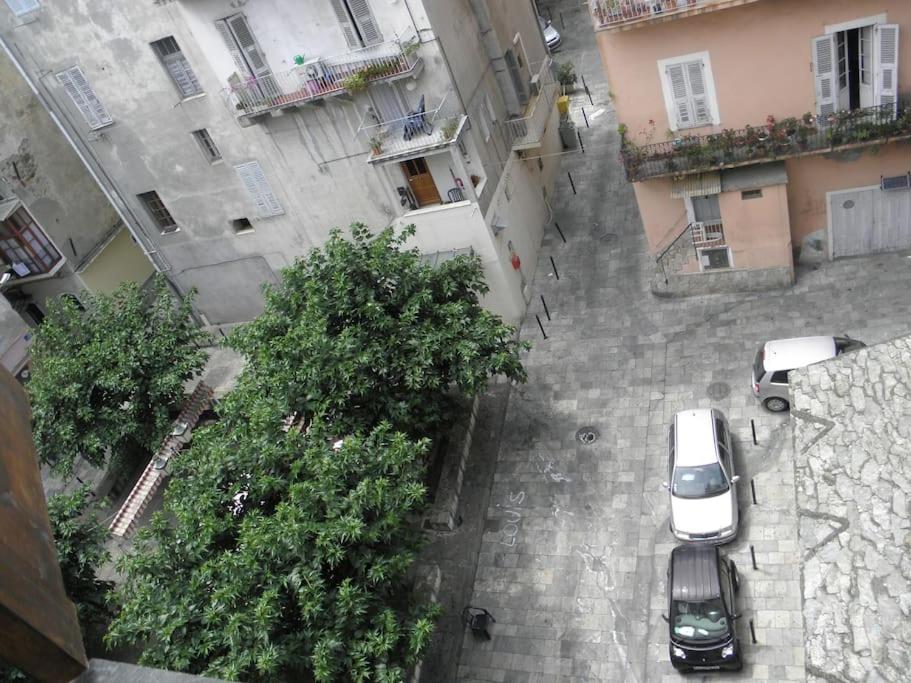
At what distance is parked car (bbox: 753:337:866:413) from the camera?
65.8 feet

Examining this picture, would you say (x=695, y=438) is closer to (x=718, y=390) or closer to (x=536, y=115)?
(x=718, y=390)

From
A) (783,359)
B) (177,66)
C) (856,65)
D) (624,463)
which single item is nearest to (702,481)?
(624,463)

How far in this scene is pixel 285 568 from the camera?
15.1 meters

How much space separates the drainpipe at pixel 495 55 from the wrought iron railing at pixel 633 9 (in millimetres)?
6797

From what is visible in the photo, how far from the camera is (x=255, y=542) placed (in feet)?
48.5

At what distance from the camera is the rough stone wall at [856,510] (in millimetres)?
9867

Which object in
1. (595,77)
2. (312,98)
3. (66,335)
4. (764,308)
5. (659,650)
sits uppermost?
(312,98)

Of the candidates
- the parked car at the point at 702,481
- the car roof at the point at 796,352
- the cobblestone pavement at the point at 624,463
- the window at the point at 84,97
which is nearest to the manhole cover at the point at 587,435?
the cobblestone pavement at the point at 624,463

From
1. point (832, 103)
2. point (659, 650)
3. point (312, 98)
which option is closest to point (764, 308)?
point (832, 103)

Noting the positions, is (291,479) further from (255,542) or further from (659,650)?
(659,650)

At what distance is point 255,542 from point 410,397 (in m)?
6.68

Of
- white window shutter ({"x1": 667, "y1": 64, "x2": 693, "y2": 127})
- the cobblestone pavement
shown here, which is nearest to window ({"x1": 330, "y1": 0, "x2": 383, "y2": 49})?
white window shutter ({"x1": 667, "y1": 64, "x2": 693, "y2": 127})

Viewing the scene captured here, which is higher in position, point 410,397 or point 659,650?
point 410,397

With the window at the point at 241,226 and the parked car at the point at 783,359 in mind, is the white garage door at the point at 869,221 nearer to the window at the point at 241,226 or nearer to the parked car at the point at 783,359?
the parked car at the point at 783,359
